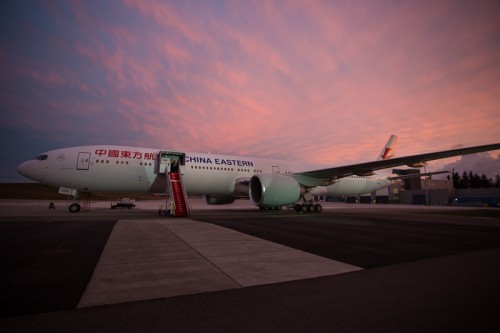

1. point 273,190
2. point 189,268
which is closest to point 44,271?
point 189,268

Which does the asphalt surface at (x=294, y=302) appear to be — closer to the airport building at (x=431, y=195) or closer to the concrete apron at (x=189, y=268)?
the concrete apron at (x=189, y=268)

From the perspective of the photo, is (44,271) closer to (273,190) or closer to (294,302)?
(294,302)

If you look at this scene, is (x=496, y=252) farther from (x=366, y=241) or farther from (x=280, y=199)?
(x=280, y=199)

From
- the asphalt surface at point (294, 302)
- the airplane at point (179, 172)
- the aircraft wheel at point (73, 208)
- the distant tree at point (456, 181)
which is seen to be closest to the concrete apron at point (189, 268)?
the asphalt surface at point (294, 302)

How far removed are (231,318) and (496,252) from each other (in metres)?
6.22

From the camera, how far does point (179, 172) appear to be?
1619 cm

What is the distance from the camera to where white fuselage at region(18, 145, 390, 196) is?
14.8 meters

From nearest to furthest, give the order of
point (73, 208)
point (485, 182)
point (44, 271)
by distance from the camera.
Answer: point (44, 271) → point (73, 208) → point (485, 182)

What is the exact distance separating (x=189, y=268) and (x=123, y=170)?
13151 mm

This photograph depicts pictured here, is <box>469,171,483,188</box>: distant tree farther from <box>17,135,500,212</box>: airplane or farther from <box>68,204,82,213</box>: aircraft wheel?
<box>68,204,82,213</box>: aircraft wheel

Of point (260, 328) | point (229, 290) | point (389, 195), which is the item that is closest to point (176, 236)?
point (229, 290)

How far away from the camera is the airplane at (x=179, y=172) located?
14773 millimetres

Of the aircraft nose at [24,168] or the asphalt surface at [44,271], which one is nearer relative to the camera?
the asphalt surface at [44,271]

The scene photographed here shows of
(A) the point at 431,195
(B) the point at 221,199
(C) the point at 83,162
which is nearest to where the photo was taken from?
(C) the point at 83,162
